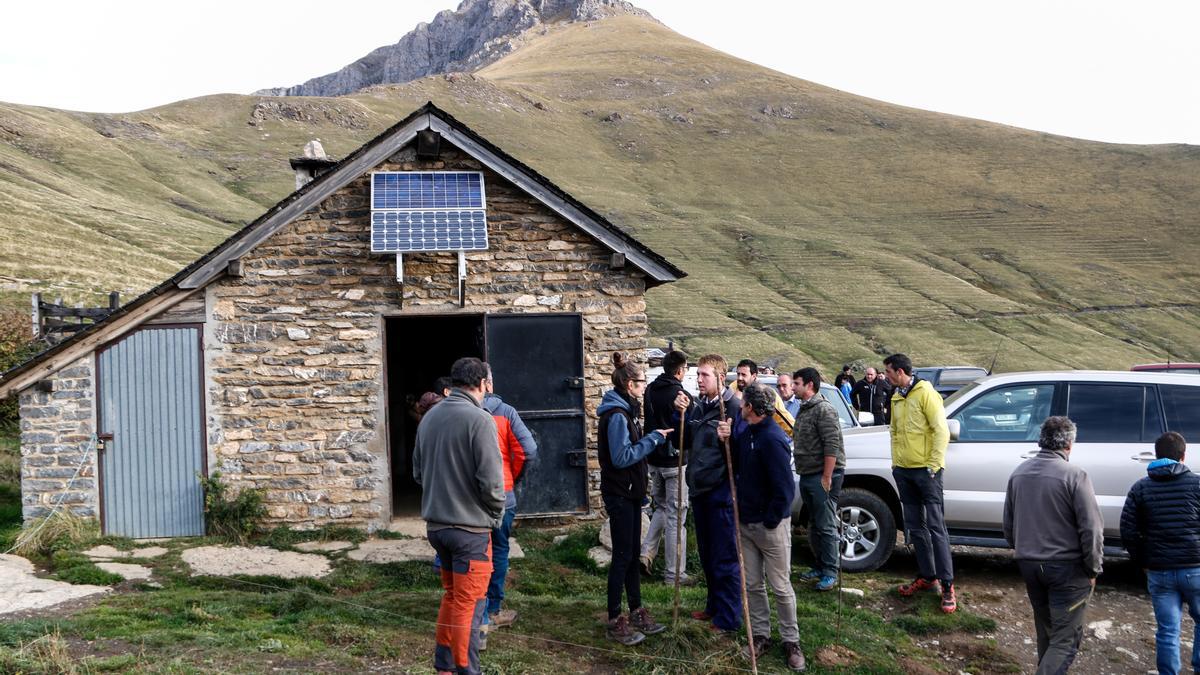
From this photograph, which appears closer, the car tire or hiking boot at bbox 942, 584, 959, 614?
hiking boot at bbox 942, 584, 959, 614

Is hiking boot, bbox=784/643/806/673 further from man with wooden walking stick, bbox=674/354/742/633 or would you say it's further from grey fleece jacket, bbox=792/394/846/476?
grey fleece jacket, bbox=792/394/846/476

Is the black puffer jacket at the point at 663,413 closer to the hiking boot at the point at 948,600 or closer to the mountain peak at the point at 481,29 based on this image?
the hiking boot at the point at 948,600

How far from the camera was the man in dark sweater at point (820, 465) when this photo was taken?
7.37m

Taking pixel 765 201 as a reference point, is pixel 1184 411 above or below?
below

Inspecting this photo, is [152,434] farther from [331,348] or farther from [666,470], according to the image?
[666,470]

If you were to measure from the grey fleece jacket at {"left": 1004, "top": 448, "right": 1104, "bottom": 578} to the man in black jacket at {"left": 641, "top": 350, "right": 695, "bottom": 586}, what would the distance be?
7.24 feet

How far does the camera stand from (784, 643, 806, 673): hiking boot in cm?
571

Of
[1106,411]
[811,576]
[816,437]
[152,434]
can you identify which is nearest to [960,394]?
[1106,411]

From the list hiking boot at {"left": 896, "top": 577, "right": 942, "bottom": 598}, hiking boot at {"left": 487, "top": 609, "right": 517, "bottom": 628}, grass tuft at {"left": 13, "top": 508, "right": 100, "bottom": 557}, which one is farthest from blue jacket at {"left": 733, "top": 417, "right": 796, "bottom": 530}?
grass tuft at {"left": 13, "top": 508, "right": 100, "bottom": 557}

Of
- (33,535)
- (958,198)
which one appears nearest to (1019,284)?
(958,198)

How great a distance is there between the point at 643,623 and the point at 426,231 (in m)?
4.84

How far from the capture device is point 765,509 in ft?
18.9

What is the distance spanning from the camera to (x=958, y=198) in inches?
3314

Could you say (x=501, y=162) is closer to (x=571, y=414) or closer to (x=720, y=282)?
(x=571, y=414)
